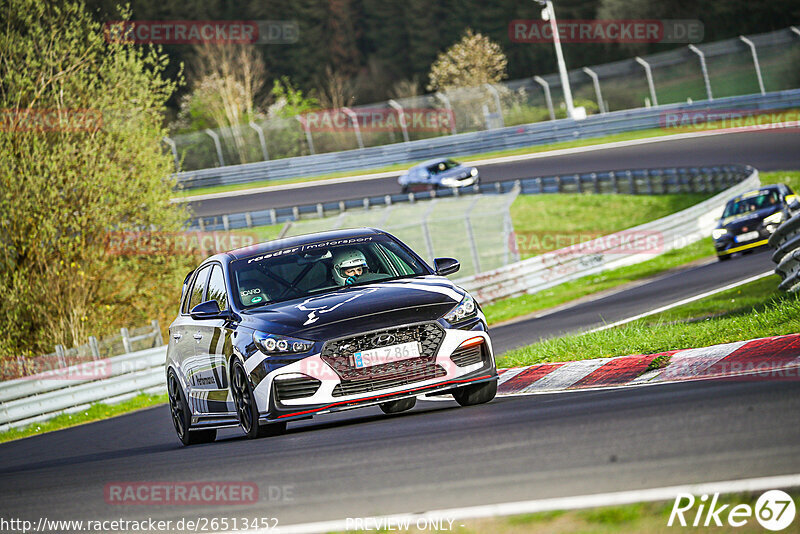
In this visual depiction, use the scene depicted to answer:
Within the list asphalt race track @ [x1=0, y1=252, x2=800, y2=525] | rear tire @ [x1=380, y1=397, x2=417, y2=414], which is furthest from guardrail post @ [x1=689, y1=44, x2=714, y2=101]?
asphalt race track @ [x1=0, y1=252, x2=800, y2=525]

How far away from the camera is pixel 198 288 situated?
1086cm

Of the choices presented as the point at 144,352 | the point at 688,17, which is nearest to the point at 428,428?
the point at 144,352

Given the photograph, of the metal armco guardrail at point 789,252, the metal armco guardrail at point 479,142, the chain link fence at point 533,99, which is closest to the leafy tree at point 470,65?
the chain link fence at point 533,99

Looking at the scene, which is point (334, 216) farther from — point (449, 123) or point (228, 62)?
point (228, 62)

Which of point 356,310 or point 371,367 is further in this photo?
point 356,310

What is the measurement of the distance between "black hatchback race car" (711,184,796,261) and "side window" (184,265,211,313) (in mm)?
16047

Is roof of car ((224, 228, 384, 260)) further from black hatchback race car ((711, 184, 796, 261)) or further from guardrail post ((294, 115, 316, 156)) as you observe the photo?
guardrail post ((294, 115, 316, 156))

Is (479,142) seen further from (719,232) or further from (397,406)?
(397,406)

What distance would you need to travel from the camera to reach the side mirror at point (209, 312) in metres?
9.34

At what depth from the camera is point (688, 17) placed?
81.6 meters

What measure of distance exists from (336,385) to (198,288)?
121 inches

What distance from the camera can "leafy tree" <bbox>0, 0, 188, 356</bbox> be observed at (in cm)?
2377

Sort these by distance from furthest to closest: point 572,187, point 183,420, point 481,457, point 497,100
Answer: point 497,100
point 572,187
point 183,420
point 481,457

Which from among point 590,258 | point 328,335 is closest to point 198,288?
point 328,335
